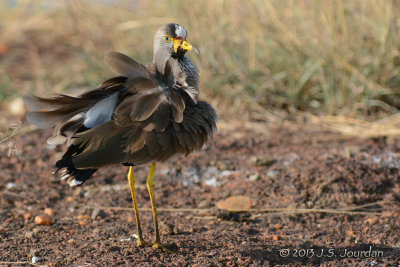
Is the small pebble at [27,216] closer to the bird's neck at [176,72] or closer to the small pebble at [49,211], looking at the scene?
the small pebble at [49,211]

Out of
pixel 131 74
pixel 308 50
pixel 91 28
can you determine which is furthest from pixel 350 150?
pixel 91 28

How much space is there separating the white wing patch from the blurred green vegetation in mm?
2174

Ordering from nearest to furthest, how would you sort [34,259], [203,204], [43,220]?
[34,259]
[43,220]
[203,204]

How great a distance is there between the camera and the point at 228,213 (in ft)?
13.3

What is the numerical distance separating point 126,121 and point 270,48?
322cm

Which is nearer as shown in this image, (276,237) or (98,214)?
(276,237)

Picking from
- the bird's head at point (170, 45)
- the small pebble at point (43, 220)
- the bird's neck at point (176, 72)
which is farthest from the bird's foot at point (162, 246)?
the bird's head at point (170, 45)

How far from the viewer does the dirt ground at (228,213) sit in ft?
11.1

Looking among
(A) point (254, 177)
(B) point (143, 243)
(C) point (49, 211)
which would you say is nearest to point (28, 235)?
(C) point (49, 211)

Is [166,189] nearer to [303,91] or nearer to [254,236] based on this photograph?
[254,236]

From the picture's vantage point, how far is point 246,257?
3303mm

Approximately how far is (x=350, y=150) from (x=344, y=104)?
3.29 ft

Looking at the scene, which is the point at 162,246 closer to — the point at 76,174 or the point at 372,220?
the point at 76,174

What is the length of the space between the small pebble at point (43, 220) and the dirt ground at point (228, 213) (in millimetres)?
36
